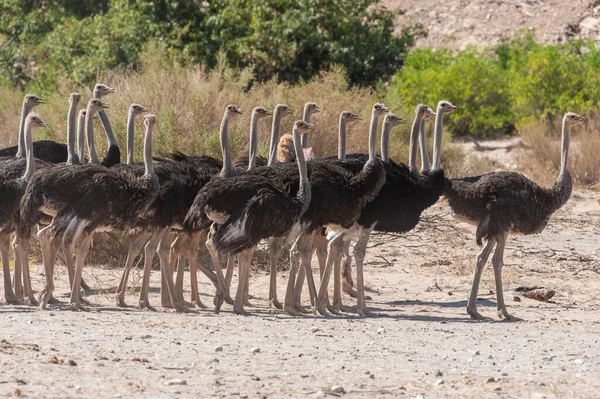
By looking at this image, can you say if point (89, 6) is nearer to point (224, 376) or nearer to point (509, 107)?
point (509, 107)

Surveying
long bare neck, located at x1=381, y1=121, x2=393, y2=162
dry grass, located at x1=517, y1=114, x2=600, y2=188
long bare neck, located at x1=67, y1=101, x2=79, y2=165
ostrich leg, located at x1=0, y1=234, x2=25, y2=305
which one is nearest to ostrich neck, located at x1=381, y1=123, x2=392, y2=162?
long bare neck, located at x1=381, y1=121, x2=393, y2=162

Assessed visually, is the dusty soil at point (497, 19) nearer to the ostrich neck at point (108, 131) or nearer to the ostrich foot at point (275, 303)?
the ostrich neck at point (108, 131)

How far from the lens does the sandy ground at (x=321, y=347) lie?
698 cm

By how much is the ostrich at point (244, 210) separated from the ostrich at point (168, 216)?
43 cm

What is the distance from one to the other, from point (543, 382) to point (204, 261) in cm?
575

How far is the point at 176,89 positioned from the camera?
15148mm

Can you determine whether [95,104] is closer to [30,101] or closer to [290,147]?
[30,101]

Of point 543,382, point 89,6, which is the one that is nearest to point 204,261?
point 543,382

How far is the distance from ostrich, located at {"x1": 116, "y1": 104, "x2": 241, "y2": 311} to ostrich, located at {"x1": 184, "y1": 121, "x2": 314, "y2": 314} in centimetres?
43

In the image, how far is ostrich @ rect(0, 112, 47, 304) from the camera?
1018cm

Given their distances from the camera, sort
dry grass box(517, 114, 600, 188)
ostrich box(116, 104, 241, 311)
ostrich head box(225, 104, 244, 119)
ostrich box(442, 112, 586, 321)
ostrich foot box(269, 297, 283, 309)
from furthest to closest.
A: 1. dry grass box(517, 114, 600, 188)
2. ostrich head box(225, 104, 244, 119)
3. ostrich foot box(269, 297, 283, 309)
4. ostrich box(442, 112, 586, 321)
5. ostrich box(116, 104, 241, 311)

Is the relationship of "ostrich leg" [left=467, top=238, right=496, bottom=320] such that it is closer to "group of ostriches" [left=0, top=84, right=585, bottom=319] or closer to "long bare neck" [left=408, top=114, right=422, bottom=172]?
"group of ostriches" [left=0, top=84, right=585, bottom=319]

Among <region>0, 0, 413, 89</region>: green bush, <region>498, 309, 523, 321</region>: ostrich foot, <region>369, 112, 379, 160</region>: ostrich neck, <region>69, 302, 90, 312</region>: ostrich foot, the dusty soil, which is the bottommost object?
<region>498, 309, 523, 321</region>: ostrich foot

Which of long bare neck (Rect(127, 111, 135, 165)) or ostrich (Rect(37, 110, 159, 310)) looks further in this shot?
long bare neck (Rect(127, 111, 135, 165))
